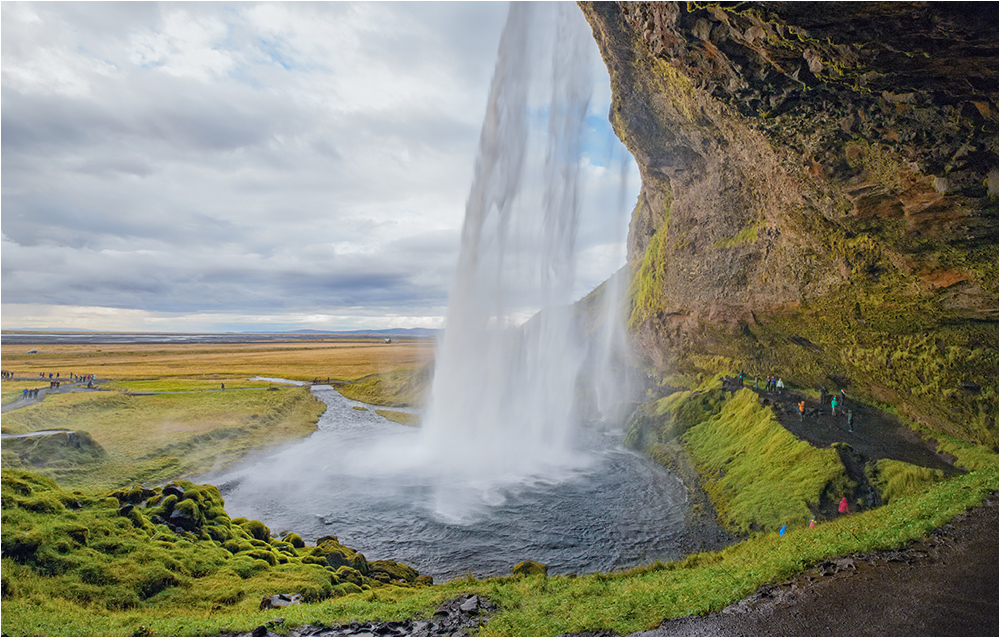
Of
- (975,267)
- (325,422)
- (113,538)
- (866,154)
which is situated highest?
(866,154)

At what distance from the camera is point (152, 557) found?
1370 centimetres

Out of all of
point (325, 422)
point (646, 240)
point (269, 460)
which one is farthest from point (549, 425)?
point (646, 240)

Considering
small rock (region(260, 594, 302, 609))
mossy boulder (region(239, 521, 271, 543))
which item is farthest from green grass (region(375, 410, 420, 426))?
small rock (region(260, 594, 302, 609))

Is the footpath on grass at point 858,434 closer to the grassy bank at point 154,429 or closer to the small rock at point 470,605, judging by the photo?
the small rock at point 470,605

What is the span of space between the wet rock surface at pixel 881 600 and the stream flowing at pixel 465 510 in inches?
305

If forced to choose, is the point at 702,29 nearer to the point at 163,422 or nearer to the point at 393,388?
the point at 163,422

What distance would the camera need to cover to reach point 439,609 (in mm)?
11969

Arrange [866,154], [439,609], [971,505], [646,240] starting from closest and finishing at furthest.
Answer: [439,609] < [971,505] < [866,154] < [646,240]

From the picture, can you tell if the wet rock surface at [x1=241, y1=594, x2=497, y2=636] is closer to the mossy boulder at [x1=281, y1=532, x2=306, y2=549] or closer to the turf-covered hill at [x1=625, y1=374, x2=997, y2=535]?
the mossy boulder at [x1=281, y1=532, x2=306, y2=549]

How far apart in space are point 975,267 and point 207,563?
30.6 m

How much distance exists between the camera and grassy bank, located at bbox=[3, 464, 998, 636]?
10.7 meters

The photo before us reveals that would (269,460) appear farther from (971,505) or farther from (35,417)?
(971,505)

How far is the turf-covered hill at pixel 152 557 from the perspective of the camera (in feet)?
39.2

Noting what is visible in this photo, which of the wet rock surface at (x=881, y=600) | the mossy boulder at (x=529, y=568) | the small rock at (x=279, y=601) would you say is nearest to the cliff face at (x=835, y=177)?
the wet rock surface at (x=881, y=600)
